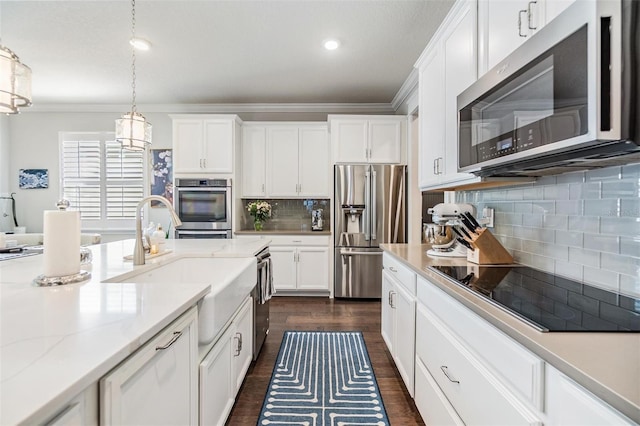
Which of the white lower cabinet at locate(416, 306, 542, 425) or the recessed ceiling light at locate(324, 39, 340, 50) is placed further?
the recessed ceiling light at locate(324, 39, 340, 50)

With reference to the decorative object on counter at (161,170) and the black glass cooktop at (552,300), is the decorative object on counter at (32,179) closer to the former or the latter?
the decorative object on counter at (161,170)

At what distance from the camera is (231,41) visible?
3023mm

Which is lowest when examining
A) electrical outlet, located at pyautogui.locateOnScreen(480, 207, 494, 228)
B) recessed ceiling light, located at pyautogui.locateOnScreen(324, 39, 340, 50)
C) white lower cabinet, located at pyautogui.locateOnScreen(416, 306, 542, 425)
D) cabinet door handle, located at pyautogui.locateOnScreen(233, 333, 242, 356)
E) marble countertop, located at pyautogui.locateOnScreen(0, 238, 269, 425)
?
cabinet door handle, located at pyautogui.locateOnScreen(233, 333, 242, 356)

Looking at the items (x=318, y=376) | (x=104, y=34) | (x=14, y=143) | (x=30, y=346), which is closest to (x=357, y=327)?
(x=318, y=376)

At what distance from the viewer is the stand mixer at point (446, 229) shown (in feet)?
6.82

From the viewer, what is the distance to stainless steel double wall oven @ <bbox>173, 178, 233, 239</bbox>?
4230 mm

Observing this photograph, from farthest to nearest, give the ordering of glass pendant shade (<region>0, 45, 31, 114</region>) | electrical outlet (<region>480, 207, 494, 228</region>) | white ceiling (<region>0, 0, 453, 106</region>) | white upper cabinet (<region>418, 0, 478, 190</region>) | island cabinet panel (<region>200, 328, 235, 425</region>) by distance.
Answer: white ceiling (<region>0, 0, 453, 106</region>), electrical outlet (<region>480, 207, 494, 228</region>), white upper cabinet (<region>418, 0, 478, 190</region>), glass pendant shade (<region>0, 45, 31, 114</region>), island cabinet panel (<region>200, 328, 235, 425</region>)

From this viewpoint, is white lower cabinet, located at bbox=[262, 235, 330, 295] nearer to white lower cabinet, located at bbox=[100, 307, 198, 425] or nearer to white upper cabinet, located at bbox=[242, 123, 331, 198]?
white upper cabinet, located at bbox=[242, 123, 331, 198]

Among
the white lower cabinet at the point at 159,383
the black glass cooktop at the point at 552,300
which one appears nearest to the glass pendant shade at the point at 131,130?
the white lower cabinet at the point at 159,383

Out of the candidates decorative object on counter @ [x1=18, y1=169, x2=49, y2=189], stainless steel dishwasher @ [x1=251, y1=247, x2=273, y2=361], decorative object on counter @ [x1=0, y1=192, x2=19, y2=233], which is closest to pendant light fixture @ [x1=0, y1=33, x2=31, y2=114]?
stainless steel dishwasher @ [x1=251, y1=247, x2=273, y2=361]

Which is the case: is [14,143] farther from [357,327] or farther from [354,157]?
[357,327]

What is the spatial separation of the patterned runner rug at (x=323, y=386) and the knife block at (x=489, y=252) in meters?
1.05

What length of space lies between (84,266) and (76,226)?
1.15 ft

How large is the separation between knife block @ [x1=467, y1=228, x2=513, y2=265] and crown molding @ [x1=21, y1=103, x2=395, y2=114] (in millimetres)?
3448
